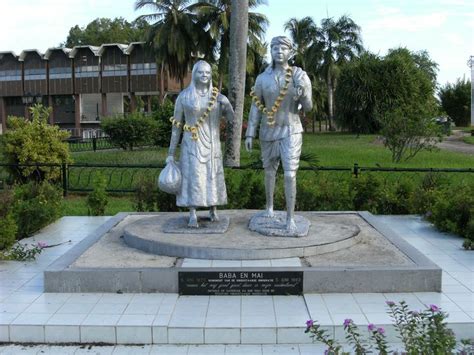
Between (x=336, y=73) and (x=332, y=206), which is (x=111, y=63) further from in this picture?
(x=332, y=206)

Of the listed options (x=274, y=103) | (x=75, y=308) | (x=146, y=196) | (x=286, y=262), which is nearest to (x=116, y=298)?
(x=75, y=308)

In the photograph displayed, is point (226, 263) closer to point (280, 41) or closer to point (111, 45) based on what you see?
point (280, 41)

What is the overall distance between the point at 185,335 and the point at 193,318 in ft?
0.77

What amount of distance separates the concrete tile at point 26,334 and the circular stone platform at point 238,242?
1.67 m

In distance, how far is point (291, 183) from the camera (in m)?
6.23

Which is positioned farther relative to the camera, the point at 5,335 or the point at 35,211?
the point at 35,211

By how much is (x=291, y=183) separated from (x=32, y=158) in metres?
9.37

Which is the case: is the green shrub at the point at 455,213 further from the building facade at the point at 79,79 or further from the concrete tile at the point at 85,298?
the building facade at the point at 79,79

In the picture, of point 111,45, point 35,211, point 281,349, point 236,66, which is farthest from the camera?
point 111,45

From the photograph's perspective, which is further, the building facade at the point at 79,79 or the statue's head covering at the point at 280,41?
the building facade at the point at 79,79

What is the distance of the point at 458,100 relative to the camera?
→ 178 ft

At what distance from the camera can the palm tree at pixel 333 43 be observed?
143 feet

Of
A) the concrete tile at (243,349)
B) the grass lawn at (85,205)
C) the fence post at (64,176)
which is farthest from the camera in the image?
the fence post at (64,176)

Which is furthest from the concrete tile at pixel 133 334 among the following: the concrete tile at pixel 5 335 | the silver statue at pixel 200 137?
the silver statue at pixel 200 137
